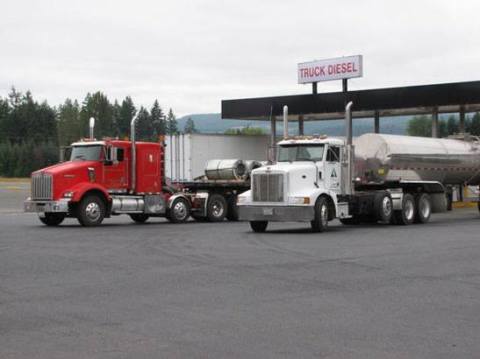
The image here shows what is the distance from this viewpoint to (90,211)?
86.1 ft

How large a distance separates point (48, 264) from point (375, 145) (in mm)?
14433

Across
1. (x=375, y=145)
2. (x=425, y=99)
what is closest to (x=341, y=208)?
(x=375, y=145)

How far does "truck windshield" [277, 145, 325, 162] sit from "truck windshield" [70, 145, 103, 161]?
19.5ft

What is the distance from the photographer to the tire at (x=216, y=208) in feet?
98.1

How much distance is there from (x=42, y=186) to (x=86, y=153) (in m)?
1.84

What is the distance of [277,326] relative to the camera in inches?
373

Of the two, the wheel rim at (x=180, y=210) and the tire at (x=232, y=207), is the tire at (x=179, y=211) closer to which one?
the wheel rim at (x=180, y=210)

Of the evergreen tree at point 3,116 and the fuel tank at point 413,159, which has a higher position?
the evergreen tree at point 3,116

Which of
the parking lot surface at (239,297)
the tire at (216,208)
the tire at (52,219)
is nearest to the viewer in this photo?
the parking lot surface at (239,297)

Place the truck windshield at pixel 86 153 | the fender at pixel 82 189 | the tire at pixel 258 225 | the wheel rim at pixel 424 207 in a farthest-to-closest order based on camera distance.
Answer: the wheel rim at pixel 424 207 < the truck windshield at pixel 86 153 < the fender at pixel 82 189 < the tire at pixel 258 225

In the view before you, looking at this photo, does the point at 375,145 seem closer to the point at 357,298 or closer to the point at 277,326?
the point at 357,298

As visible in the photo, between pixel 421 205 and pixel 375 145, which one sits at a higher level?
pixel 375 145

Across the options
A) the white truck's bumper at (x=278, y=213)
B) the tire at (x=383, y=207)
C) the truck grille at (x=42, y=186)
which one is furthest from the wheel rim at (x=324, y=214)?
the truck grille at (x=42, y=186)

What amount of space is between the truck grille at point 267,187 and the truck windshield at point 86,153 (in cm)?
579
